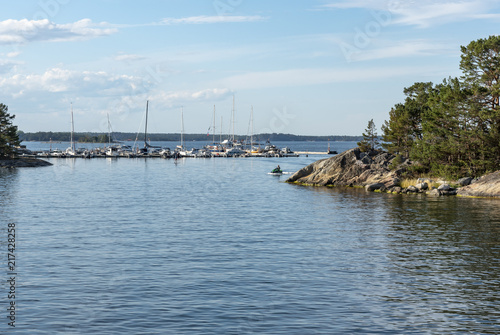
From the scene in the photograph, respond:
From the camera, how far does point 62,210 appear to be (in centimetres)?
6012

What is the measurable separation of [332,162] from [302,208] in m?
34.5

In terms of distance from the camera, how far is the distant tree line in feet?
241

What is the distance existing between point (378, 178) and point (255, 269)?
60537 mm

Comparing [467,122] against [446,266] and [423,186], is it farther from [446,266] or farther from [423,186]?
[446,266]

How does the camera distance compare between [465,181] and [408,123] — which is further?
[408,123]

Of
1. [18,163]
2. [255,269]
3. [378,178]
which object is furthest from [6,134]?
[255,269]

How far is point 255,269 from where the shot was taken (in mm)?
31578

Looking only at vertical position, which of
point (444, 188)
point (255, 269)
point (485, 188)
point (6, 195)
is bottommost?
point (255, 269)

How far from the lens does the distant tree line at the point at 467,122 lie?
73562 millimetres

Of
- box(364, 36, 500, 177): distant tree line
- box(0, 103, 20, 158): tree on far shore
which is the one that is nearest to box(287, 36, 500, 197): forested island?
box(364, 36, 500, 177): distant tree line

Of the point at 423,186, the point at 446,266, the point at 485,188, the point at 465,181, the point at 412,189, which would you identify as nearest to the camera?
the point at 446,266

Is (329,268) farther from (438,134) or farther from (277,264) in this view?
(438,134)

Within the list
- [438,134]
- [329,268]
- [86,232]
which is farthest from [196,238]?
[438,134]

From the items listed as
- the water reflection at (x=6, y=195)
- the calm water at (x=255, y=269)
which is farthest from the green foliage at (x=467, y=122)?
the water reflection at (x=6, y=195)
